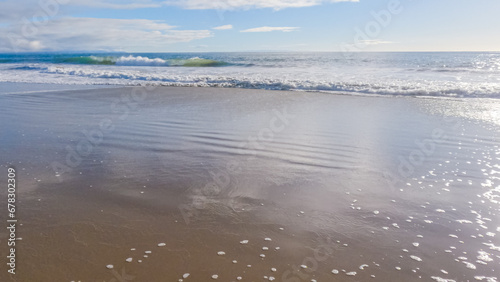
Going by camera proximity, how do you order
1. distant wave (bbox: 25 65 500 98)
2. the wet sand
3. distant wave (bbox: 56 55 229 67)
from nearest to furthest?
1. the wet sand
2. distant wave (bbox: 25 65 500 98)
3. distant wave (bbox: 56 55 229 67)

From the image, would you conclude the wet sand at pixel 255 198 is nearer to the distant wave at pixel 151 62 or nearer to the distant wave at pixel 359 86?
the distant wave at pixel 359 86

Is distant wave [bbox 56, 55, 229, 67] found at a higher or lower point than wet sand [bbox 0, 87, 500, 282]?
higher

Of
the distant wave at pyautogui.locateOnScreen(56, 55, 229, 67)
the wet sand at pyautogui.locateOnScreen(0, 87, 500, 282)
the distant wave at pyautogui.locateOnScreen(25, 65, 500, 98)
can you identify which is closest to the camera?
the wet sand at pyautogui.locateOnScreen(0, 87, 500, 282)

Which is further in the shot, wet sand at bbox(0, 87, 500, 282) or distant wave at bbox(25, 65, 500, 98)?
distant wave at bbox(25, 65, 500, 98)

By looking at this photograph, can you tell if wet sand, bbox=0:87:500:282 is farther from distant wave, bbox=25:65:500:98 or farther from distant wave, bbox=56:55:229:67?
distant wave, bbox=56:55:229:67

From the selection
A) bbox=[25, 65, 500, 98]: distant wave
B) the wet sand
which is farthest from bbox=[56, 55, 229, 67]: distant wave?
the wet sand

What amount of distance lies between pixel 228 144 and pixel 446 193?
431 centimetres

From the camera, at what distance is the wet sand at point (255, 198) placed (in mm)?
3465

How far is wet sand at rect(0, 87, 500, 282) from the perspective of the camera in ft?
11.4

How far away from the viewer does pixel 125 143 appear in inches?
301

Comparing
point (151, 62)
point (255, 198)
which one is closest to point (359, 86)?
point (255, 198)

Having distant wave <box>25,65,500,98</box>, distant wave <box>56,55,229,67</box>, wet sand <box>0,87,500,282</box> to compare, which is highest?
distant wave <box>56,55,229,67</box>

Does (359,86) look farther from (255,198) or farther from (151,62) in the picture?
(151,62)

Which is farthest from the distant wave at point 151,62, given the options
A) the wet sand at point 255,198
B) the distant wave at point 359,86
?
the wet sand at point 255,198
